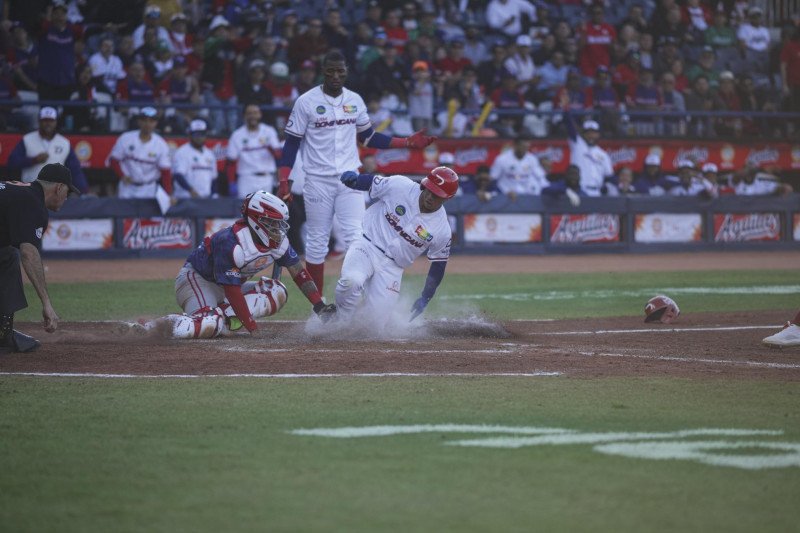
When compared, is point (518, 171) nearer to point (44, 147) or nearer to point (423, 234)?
point (44, 147)

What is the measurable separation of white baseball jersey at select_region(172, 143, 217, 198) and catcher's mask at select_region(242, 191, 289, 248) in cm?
1052

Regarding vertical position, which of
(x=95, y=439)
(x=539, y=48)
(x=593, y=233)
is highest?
(x=539, y=48)

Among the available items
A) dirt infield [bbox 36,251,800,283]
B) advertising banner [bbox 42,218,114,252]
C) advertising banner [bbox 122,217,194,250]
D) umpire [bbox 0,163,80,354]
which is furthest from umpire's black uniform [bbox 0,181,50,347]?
advertising banner [bbox 122,217,194,250]

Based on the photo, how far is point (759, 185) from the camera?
25.1 metres

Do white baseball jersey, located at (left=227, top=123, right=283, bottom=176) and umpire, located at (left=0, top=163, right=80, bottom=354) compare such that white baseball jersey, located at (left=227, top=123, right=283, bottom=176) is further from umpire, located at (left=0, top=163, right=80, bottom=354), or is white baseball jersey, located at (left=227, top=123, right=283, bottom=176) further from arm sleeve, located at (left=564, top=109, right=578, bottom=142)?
umpire, located at (left=0, top=163, right=80, bottom=354)

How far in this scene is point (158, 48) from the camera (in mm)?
21672

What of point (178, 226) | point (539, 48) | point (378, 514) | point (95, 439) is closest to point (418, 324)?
point (95, 439)

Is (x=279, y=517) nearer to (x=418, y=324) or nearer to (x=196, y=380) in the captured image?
(x=196, y=380)

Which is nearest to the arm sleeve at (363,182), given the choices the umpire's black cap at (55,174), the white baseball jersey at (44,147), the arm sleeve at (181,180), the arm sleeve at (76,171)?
the umpire's black cap at (55,174)

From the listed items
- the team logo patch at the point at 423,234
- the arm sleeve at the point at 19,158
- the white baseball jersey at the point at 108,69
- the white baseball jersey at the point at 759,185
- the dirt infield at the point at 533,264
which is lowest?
the dirt infield at the point at 533,264

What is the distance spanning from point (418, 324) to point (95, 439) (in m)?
5.47

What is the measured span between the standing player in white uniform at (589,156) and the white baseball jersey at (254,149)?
6.27 metres

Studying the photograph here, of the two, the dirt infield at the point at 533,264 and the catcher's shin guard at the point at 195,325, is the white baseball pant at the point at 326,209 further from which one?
the dirt infield at the point at 533,264

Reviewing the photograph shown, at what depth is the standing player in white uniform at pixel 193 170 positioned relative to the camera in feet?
66.9
